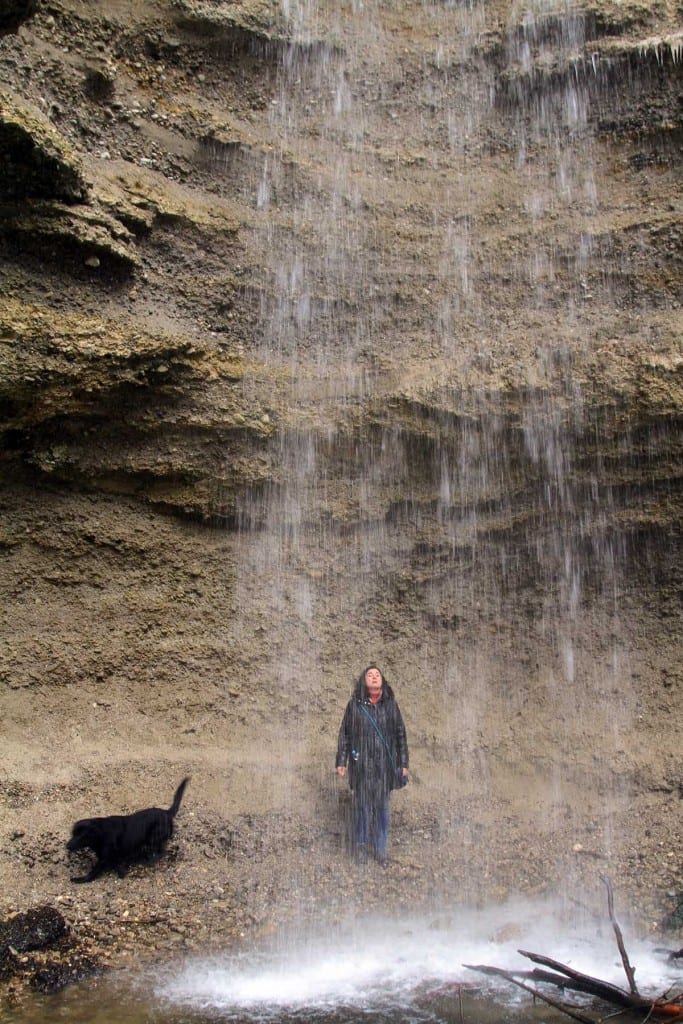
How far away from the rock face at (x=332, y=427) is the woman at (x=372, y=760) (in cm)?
48

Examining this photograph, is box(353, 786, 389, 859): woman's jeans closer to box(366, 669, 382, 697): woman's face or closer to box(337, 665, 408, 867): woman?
box(337, 665, 408, 867): woman

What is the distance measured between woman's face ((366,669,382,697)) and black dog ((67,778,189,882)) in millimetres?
1881

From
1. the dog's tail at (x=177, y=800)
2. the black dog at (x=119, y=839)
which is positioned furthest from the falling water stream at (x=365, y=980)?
the dog's tail at (x=177, y=800)

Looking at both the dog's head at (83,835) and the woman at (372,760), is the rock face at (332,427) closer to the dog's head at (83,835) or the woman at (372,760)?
the woman at (372,760)

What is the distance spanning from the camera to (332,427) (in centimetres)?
816

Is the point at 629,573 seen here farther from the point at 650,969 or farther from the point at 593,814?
the point at 650,969

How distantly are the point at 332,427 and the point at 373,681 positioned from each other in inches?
105

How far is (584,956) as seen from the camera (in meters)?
5.18

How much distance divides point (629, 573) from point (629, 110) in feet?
16.1

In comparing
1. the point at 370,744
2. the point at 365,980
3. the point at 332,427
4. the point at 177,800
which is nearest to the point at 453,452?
the point at 332,427

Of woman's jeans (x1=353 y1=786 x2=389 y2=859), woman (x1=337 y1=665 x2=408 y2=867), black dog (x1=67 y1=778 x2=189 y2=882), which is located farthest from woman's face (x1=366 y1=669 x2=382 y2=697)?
black dog (x1=67 y1=778 x2=189 y2=882)

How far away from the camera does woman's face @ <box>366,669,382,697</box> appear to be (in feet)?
21.8

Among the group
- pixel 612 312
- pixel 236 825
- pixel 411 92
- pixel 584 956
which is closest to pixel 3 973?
pixel 236 825

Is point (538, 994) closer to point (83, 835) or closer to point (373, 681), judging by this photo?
point (373, 681)
